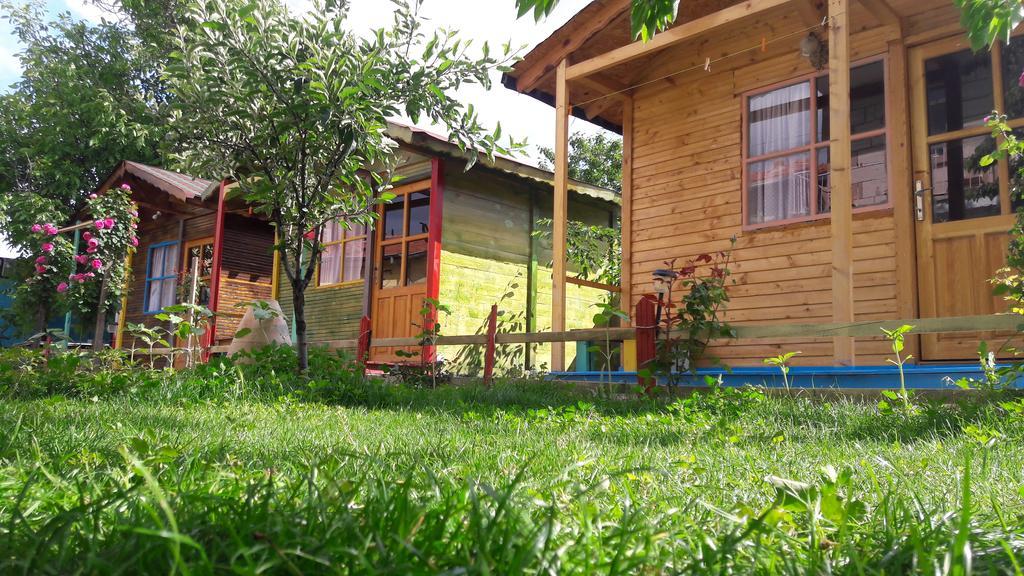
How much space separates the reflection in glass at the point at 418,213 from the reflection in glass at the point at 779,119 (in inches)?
198

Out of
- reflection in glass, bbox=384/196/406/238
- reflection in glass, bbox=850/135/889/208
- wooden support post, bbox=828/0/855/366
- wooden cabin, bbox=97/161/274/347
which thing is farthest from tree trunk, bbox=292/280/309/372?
wooden cabin, bbox=97/161/274/347

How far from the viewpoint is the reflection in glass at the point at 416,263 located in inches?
419

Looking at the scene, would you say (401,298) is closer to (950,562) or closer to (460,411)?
(460,411)

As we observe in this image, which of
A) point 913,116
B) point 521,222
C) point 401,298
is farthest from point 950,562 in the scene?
point 521,222

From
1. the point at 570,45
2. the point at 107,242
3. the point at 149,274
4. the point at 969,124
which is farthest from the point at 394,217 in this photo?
the point at 149,274

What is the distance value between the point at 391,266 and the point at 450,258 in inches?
48.2

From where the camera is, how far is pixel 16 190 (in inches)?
923

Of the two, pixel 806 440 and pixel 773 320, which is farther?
pixel 773 320

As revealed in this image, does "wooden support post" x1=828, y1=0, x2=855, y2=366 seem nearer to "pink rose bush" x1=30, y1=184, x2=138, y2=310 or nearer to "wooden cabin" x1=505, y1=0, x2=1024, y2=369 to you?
"wooden cabin" x1=505, y1=0, x2=1024, y2=369

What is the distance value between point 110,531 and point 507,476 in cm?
112

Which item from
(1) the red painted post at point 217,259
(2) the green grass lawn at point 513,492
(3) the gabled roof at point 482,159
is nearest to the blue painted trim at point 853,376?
(2) the green grass lawn at point 513,492

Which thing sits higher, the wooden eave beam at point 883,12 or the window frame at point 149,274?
the wooden eave beam at point 883,12

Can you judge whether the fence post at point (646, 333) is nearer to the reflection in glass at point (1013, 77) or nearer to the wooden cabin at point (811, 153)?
the wooden cabin at point (811, 153)

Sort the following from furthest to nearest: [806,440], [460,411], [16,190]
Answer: [16,190] → [460,411] → [806,440]
